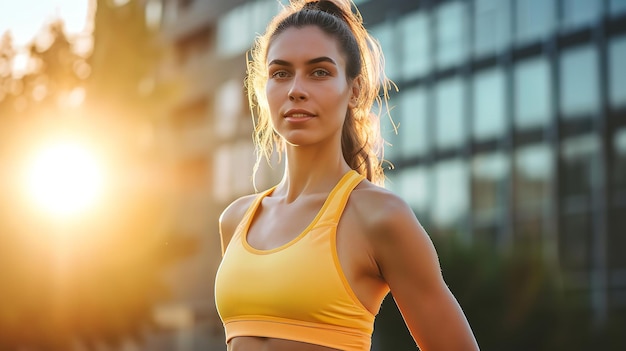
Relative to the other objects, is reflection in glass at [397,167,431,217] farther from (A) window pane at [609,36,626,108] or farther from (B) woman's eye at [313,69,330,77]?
(B) woman's eye at [313,69,330,77]

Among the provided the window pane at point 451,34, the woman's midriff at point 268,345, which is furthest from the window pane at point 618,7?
the woman's midriff at point 268,345

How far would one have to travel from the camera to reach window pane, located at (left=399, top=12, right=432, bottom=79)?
29.5 m

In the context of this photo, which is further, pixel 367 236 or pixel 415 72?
pixel 415 72

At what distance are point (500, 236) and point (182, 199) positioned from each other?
21.6 meters

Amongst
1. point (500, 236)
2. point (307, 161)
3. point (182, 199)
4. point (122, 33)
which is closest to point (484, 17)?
point (500, 236)

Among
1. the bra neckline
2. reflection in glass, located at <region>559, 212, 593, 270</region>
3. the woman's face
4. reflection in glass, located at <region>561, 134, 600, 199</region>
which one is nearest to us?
the bra neckline

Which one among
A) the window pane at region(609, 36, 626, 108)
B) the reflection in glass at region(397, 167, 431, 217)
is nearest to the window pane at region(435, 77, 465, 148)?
the reflection in glass at region(397, 167, 431, 217)

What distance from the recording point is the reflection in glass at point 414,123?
29.6 m

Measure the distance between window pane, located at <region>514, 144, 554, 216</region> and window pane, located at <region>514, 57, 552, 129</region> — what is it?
2.42 ft

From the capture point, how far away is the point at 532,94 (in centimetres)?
2634

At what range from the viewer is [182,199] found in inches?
1788

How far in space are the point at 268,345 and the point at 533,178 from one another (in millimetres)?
24478

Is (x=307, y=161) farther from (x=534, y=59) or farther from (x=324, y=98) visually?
(x=534, y=59)

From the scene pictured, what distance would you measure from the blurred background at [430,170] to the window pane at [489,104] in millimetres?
49
